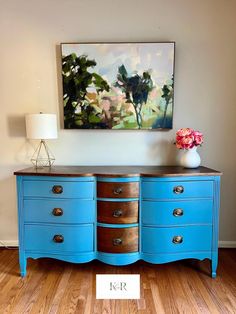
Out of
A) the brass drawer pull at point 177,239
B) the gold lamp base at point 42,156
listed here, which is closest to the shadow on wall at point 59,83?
the gold lamp base at point 42,156

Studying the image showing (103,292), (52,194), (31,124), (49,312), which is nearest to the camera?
(49,312)

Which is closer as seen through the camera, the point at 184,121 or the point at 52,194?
the point at 52,194

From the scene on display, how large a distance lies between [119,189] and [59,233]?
588 millimetres

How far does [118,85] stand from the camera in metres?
2.18

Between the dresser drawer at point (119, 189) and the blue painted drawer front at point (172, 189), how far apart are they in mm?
70

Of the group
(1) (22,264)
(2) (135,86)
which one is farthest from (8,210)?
(2) (135,86)

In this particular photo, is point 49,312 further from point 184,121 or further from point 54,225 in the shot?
point 184,121

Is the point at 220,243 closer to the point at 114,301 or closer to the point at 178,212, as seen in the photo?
the point at 178,212

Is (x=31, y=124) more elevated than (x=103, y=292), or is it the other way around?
(x=31, y=124)

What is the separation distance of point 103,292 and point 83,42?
6.77 ft

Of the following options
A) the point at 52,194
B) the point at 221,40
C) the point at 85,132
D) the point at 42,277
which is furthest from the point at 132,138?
the point at 42,277

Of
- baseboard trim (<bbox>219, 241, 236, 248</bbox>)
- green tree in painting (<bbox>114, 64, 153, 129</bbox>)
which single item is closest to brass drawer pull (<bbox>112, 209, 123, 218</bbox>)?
green tree in painting (<bbox>114, 64, 153, 129</bbox>)

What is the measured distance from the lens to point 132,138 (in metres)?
2.26

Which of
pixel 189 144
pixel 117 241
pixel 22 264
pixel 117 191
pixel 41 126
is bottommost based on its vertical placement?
pixel 22 264
